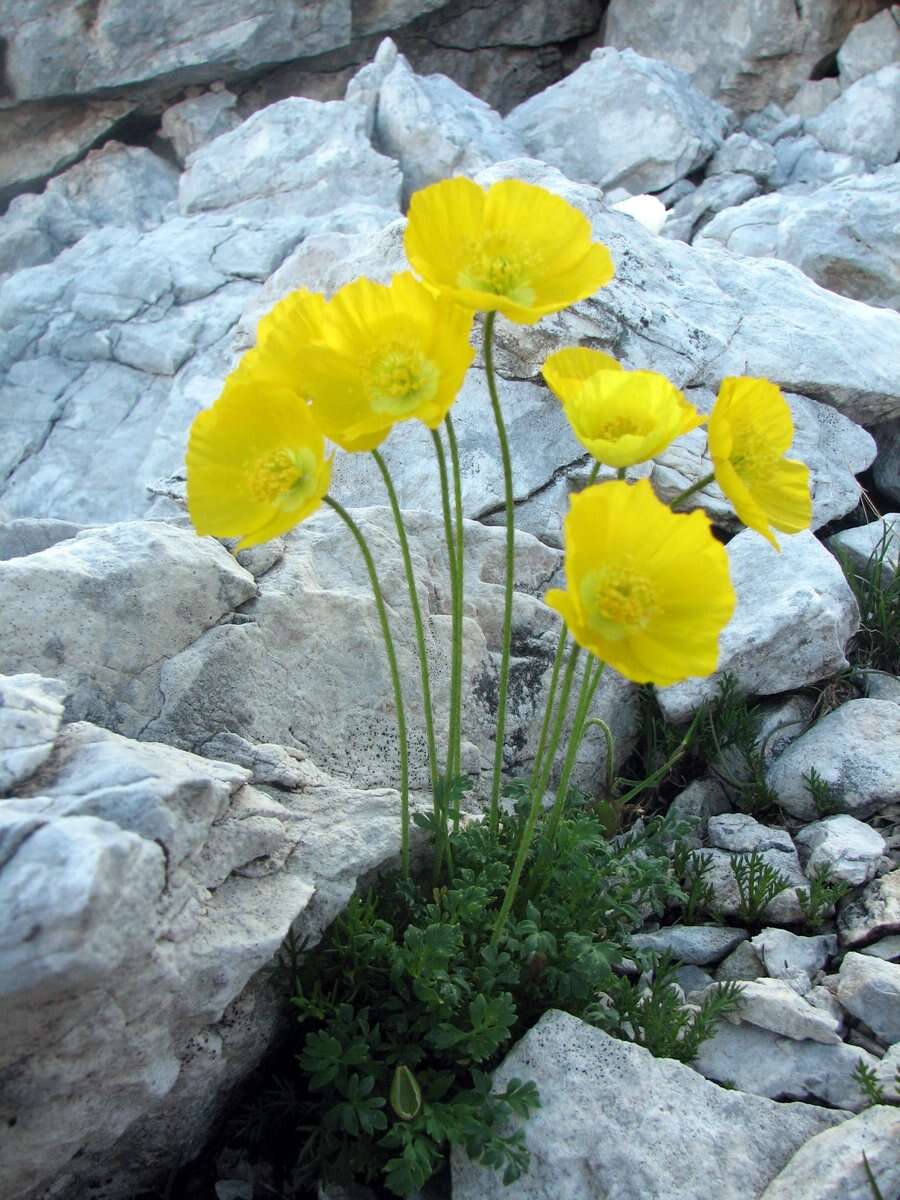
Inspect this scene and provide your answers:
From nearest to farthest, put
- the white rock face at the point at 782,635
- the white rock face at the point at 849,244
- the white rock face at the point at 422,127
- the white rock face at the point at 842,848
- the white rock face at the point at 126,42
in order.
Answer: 1. the white rock face at the point at 842,848
2. the white rock face at the point at 782,635
3. the white rock face at the point at 849,244
4. the white rock face at the point at 422,127
5. the white rock face at the point at 126,42

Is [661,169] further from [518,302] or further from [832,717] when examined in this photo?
[518,302]

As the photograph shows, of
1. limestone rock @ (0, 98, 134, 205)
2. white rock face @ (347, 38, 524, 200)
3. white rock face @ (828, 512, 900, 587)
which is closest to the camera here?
white rock face @ (828, 512, 900, 587)

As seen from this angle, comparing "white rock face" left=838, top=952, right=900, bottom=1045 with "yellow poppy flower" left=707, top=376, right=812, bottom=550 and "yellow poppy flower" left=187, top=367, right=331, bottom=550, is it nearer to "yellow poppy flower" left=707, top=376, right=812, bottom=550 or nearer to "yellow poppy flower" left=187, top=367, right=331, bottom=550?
"yellow poppy flower" left=707, top=376, right=812, bottom=550

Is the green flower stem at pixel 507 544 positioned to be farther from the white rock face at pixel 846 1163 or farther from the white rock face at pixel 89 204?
the white rock face at pixel 89 204

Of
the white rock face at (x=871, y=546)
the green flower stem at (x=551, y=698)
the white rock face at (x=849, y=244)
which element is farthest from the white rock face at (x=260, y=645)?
the white rock face at (x=849, y=244)

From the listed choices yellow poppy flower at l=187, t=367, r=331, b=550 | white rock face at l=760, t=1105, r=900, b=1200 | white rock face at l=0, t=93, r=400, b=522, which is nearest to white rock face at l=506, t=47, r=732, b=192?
white rock face at l=0, t=93, r=400, b=522

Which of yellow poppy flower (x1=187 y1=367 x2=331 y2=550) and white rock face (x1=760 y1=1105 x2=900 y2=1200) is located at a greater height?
yellow poppy flower (x1=187 y1=367 x2=331 y2=550)

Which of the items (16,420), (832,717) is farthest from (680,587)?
(16,420)
